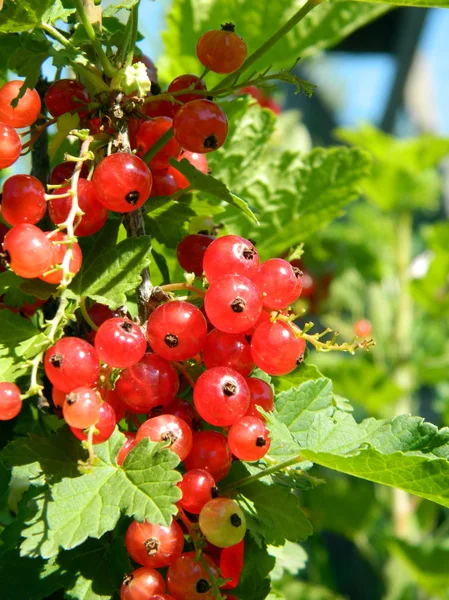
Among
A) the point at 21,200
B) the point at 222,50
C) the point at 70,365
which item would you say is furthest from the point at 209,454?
the point at 222,50

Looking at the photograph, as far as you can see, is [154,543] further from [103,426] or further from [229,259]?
[229,259]

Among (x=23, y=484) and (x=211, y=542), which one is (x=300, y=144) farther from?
(x=211, y=542)

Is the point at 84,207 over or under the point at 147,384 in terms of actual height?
over

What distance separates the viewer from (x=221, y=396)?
569 mm

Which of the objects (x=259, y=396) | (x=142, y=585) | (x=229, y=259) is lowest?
(x=142, y=585)

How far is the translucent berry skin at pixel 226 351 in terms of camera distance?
1.97ft

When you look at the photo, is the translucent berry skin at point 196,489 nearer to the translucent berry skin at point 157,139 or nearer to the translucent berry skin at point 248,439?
Answer: the translucent berry skin at point 248,439

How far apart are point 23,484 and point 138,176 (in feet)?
1.66

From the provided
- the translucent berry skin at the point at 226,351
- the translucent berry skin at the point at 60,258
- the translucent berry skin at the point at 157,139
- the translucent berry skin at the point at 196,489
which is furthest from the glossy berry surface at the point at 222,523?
the translucent berry skin at the point at 157,139

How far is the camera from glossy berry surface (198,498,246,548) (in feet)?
1.81

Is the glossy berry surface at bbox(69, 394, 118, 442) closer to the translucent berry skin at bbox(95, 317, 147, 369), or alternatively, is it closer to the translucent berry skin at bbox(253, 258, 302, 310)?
the translucent berry skin at bbox(95, 317, 147, 369)

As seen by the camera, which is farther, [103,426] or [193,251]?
[193,251]

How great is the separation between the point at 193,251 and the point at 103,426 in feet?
0.70

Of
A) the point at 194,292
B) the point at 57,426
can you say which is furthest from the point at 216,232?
the point at 57,426
